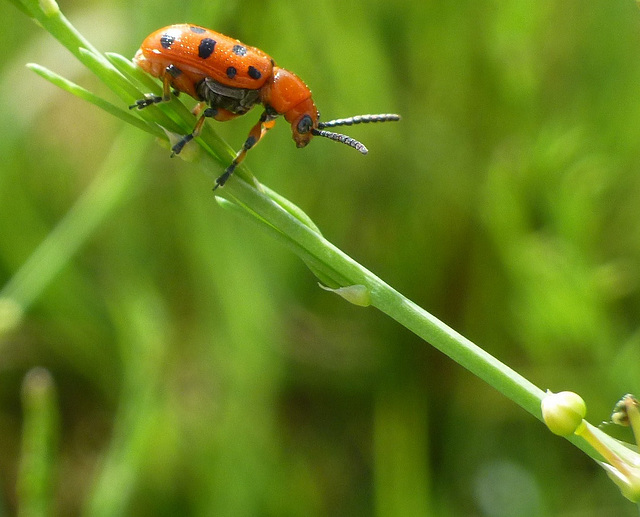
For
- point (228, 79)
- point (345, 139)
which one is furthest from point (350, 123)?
point (228, 79)

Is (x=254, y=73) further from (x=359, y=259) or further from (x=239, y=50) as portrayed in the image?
(x=359, y=259)

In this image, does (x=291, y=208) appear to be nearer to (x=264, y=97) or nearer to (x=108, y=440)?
(x=264, y=97)

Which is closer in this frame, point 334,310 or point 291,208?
point 291,208

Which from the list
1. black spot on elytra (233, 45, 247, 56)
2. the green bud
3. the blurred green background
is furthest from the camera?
the blurred green background

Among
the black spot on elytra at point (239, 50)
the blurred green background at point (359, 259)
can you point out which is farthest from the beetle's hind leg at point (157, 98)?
the blurred green background at point (359, 259)

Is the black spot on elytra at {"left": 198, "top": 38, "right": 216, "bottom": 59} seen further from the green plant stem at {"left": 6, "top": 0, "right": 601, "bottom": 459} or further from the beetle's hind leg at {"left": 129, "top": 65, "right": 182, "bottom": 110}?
the green plant stem at {"left": 6, "top": 0, "right": 601, "bottom": 459}

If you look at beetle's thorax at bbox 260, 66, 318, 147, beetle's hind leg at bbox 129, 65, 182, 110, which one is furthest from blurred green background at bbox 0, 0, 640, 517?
beetle's hind leg at bbox 129, 65, 182, 110

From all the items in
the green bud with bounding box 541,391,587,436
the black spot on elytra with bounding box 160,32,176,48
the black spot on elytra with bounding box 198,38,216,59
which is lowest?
the green bud with bounding box 541,391,587,436

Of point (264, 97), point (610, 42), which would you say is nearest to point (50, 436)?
point (264, 97)
